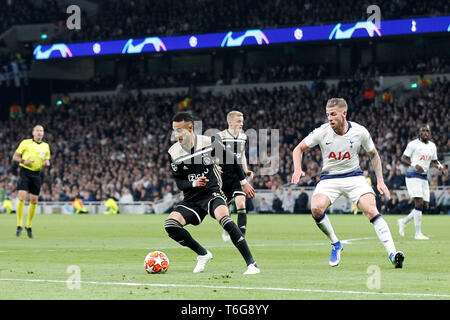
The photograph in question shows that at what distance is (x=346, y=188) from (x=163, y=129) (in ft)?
114

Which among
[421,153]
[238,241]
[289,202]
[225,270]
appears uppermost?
[421,153]

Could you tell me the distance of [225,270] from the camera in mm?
11305

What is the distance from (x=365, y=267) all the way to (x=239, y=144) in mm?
5613

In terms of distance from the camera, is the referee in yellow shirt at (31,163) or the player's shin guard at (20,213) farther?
the player's shin guard at (20,213)

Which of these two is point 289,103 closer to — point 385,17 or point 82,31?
point 385,17

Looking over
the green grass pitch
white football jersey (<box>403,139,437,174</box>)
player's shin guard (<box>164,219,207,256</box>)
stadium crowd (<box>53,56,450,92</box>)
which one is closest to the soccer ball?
the green grass pitch

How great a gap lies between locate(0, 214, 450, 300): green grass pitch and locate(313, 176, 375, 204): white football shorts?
980 millimetres

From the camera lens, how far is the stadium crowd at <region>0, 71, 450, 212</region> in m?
38.1

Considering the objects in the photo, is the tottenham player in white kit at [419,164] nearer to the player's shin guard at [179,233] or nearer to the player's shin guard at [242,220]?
the player's shin guard at [242,220]

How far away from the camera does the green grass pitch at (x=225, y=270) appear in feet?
28.4

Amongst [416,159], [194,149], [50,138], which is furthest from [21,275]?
[50,138]

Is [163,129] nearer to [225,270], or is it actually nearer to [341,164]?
[341,164]

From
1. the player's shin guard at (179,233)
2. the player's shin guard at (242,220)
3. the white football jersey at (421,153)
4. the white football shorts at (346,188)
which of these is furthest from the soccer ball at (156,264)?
the white football jersey at (421,153)

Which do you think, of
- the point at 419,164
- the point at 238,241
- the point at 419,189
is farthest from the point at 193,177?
the point at 419,189
